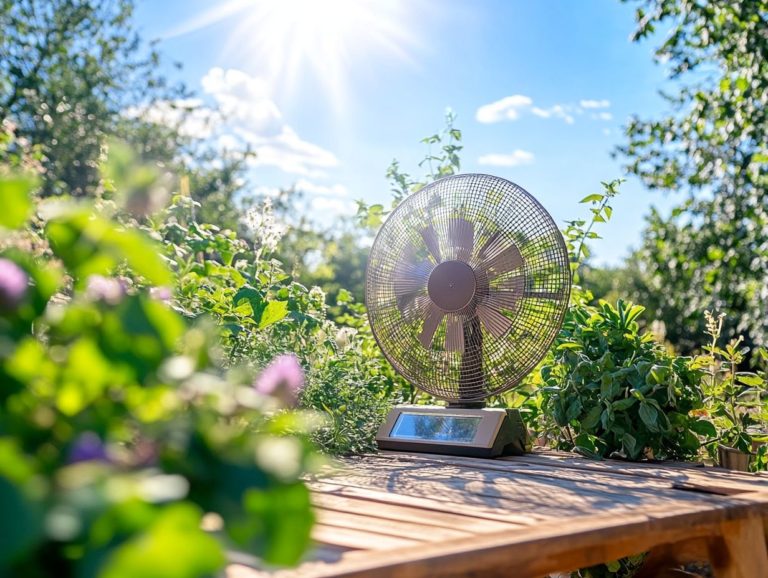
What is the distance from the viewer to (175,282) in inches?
98.4

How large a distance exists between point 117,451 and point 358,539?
Result: 0.69m

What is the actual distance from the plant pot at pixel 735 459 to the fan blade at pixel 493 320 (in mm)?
810

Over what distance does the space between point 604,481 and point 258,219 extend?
170cm

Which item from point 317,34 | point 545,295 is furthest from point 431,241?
point 317,34

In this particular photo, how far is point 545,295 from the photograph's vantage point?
2621mm

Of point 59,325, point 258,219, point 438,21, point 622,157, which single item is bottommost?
point 59,325

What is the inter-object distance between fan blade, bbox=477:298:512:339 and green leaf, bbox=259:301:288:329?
0.67 m

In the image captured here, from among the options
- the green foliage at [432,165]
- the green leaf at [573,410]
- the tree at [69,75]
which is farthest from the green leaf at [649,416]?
the tree at [69,75]

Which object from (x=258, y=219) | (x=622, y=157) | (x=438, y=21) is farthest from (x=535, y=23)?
(x=258, y=219)

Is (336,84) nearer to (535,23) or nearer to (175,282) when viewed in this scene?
(535,23)

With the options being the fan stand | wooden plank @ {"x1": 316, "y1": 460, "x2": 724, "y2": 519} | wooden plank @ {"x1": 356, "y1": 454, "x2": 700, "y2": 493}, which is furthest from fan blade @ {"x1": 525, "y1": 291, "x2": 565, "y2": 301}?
wooden plank @ {"x1": 316, "y1": 460, "x2": 724, "y2": 519}

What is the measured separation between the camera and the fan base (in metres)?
2.65

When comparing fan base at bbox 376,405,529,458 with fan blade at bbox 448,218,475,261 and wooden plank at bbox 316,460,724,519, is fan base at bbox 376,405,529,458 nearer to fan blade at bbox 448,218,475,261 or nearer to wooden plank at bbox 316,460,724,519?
wooden plank at bbox 316,460,724,519

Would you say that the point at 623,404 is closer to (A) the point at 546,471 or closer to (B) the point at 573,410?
(B) the point at 573,410
